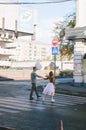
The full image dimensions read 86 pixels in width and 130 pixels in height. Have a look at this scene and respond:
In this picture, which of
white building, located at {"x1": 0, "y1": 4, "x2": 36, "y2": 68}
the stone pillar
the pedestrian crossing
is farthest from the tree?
white building, located at {"x1": 0, "y1": 4, "x2": 36, "y2": 68}

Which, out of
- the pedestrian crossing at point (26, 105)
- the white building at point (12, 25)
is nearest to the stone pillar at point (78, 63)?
the pedestrian crossing at point (26, 105)

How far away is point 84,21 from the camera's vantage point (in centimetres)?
3047

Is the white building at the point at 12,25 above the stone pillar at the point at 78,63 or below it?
above

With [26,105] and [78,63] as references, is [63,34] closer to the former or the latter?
[78,63]

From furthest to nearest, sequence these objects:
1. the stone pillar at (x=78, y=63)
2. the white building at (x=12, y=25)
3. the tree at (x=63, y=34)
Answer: the white building at (x=12, y=25) < the tree at (x=63, y=34) < the stone pillar at (x=78, y=63)

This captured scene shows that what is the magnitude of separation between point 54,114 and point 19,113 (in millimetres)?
1258

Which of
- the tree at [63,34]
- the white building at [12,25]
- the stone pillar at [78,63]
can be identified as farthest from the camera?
the white building at [12,25]

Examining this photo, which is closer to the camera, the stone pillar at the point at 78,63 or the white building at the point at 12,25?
the stone pillar at the point at 78,63

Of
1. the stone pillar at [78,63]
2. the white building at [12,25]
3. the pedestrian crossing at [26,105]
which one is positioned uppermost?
the white building at [12,25]

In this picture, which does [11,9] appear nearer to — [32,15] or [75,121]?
[32,15]

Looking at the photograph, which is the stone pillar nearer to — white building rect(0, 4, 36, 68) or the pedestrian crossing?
the pedestrian crossing

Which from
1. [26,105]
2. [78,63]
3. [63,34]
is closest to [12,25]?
[63,34]

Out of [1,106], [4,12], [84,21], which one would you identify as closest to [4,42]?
[4,12]

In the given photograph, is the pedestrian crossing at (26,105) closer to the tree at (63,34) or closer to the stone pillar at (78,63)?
the stone pillar at (78,63)
